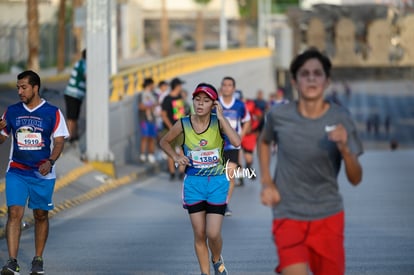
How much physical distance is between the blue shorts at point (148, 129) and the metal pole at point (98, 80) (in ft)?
11.3

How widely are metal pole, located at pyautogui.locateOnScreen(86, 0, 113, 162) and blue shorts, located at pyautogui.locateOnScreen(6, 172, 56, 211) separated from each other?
11.7 meters

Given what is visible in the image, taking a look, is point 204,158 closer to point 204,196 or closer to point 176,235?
point 204,196

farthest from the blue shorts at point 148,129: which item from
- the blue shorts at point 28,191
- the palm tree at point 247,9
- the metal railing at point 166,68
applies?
the palm tree at point 247,9

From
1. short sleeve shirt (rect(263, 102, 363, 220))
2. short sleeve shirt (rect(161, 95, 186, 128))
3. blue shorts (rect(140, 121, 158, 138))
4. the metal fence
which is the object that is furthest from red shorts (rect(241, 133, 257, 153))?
the metal fence

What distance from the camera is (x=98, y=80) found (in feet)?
74.2

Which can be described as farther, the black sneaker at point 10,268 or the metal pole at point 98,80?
the metal pole at point 98,80

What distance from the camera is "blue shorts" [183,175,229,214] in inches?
408

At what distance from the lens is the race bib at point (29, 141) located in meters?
10.8

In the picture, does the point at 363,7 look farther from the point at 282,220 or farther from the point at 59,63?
the point at 282,220

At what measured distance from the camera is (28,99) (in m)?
10.7

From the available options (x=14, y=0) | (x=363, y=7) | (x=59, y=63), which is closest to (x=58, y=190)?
(x=59, y=63)

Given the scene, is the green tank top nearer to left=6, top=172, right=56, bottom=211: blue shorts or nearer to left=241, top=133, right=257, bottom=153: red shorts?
left=6, top=172, right=56, bottom=211: blue shorts

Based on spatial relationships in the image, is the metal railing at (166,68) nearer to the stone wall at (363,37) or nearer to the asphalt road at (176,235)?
the asphalt road at (176,235)

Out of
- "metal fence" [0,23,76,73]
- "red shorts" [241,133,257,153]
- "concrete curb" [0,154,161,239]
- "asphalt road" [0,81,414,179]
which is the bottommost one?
"asphalt road" [0,81,414,179]
